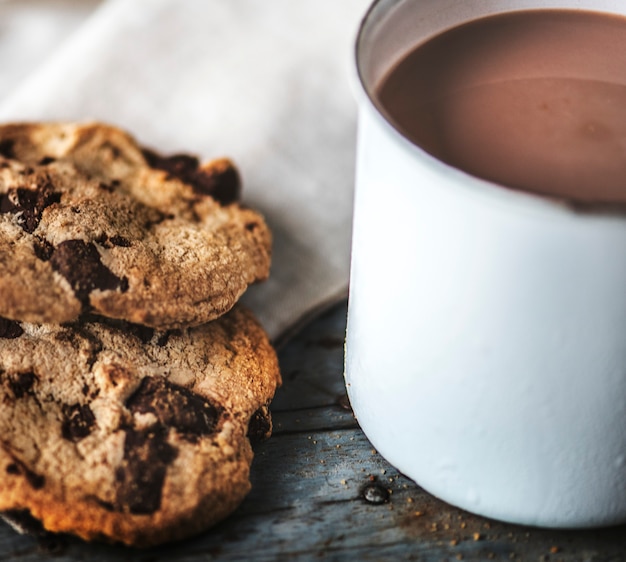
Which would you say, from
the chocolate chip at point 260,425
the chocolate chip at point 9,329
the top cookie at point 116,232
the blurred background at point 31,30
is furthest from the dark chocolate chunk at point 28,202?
the blurred background at point 31,30

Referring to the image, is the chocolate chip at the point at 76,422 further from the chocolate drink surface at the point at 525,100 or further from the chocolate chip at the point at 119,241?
the chocolate drink surface at the point at 525,100

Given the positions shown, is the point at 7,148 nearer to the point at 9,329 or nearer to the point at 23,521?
the point at 9,329

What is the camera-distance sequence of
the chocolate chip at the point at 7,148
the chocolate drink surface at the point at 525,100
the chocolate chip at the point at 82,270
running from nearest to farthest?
the chocolate drink surface at the point at 525,100
the chocolate chip at the point at 82,270
the chocolate chip at the point at 7,148

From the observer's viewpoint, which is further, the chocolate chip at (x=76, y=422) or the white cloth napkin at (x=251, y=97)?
the white cloth napkin at (x=251, y=97)

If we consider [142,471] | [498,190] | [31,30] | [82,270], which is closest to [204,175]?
[82,270]

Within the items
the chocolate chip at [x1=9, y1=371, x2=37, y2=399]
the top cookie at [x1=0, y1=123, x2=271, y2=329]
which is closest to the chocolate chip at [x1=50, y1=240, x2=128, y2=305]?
the top cookie at [x1=0, y1=123, x2=271, y2=329]

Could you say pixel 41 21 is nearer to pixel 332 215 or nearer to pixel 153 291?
pixel 332 215
